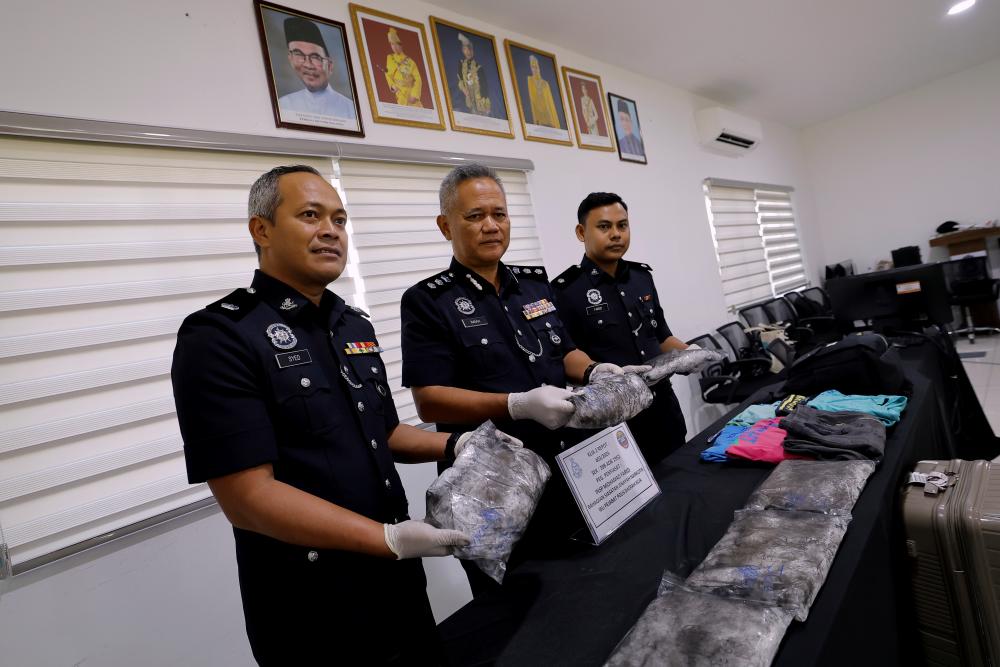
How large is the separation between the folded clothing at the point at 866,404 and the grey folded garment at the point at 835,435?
9cm

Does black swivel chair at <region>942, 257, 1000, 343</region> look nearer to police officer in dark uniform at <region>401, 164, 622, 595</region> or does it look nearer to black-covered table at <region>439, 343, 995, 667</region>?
black-covered table at <region>439, 343, 995, 667</region>

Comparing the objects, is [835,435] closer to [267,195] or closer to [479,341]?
[479,341]

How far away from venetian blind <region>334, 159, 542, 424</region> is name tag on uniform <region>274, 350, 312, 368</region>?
149 cm

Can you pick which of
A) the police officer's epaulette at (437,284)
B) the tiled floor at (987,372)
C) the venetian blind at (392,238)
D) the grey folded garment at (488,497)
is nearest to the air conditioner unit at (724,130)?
the tiled floor at (987,372)

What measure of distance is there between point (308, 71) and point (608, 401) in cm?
217

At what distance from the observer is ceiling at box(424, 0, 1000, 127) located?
3.47 metres

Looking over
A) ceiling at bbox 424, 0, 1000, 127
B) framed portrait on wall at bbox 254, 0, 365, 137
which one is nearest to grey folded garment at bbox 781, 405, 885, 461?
framed portrait on wall at bbox 254, 0, 365, 137

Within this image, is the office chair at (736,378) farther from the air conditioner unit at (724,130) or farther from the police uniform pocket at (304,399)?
the police uniform pocket at (304,399)

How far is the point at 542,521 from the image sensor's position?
138 cm

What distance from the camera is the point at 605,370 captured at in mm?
1601

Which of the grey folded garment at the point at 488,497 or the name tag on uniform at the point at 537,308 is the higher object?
the name tag on uniform at the point at 537,308

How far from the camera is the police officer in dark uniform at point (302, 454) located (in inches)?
35.4

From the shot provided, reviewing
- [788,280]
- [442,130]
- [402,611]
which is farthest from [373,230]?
[788,280]

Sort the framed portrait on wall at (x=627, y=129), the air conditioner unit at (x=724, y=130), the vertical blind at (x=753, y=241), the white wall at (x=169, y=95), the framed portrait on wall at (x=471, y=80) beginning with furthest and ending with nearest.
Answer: the vertical blind at (x=753, y=241), the air conditioner unit at (x=724, y=130), the framed portrait on wall at (x=627, y=129), the framed portrait on wall at (x=471, y=80), the white wall at (x=169, y=95)
